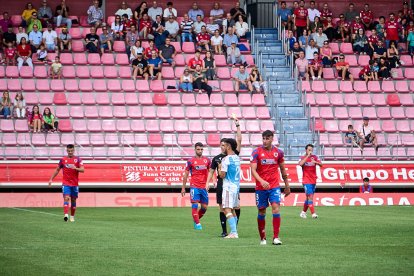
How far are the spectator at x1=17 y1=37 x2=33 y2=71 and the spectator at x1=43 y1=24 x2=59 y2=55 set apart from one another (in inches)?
39.2

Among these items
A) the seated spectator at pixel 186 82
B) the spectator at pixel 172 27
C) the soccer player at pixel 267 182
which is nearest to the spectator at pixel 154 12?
the spectator at pixel 172 27

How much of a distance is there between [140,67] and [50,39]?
4117 millimetres

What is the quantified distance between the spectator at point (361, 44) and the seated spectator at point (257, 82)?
5.26m

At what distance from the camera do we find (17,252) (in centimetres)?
1536

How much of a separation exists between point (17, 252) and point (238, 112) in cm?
2274

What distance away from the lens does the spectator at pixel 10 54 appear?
37844mm

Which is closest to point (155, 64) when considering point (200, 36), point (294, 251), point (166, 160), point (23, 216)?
point (200, 36)

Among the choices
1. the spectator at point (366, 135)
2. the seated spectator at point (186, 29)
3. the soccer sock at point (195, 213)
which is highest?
the seated spectator at point (186, 29)

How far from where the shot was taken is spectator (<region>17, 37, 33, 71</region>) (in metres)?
37.8

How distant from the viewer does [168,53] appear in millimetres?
39000

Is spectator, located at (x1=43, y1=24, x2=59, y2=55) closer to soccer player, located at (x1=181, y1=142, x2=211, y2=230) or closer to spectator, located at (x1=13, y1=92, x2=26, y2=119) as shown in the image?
spectator, located at (x1=13, y1=92, x2=26, y2=119)

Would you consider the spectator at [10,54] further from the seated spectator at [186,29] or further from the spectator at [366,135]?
the spectator at [366,135]

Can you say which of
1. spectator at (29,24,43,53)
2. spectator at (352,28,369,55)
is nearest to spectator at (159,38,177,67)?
spectator at (29,24,43,53)

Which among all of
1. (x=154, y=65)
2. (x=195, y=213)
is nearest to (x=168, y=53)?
(x=154, y=65)
